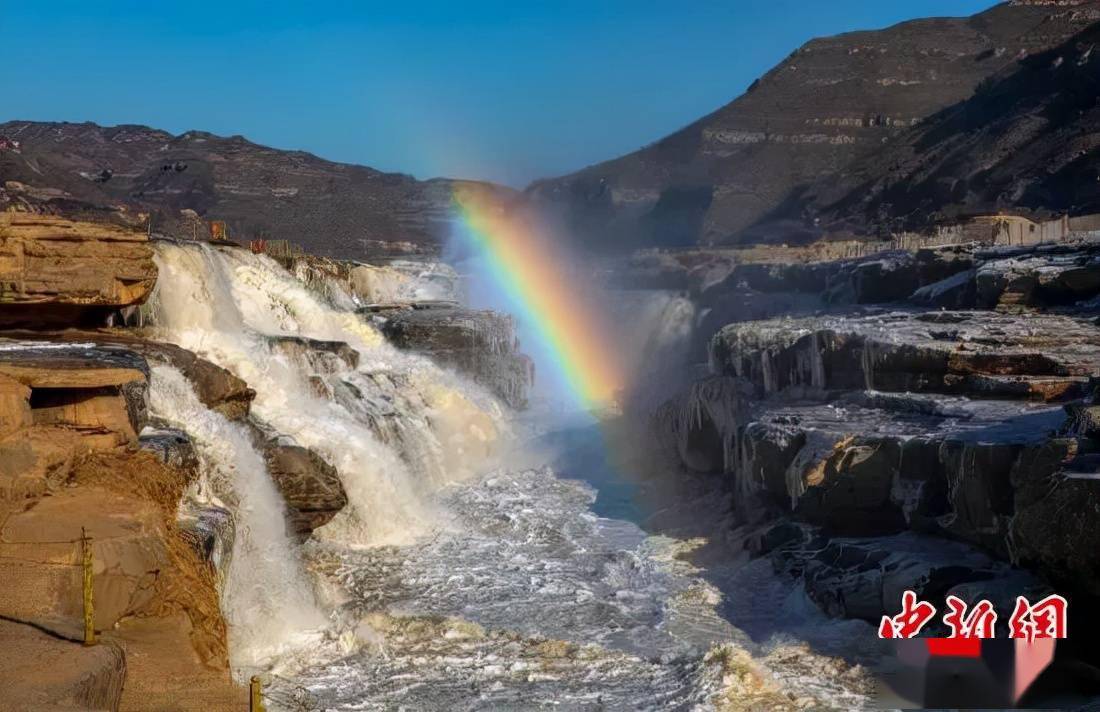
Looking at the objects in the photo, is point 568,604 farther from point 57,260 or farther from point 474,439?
point 474,439

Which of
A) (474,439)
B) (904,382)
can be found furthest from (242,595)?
(474,439)

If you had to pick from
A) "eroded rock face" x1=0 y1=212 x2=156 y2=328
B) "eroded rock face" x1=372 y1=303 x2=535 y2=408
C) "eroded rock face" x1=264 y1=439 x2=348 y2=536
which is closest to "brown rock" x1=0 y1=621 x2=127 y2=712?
"eroded rock face" x1=0 y1=212 x2=156 y2=328

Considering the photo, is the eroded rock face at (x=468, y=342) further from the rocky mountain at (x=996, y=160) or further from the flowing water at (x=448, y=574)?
the rocky mountain at (x=996, y=160)

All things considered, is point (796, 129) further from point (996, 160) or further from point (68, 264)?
point (68, 264)

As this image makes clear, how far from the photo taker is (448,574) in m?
14.2

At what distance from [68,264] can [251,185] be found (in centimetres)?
6305

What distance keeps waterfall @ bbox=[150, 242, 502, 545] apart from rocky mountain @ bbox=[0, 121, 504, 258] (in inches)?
1304

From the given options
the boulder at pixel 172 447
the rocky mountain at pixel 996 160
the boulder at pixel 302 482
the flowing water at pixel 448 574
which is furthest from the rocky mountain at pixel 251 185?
the boulder at pixel 172 447

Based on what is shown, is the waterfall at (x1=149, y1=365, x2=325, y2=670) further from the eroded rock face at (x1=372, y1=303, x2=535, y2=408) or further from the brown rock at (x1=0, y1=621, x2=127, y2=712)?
the eroded rock face at (x1=372, y1=303, x2=535, y2=408)

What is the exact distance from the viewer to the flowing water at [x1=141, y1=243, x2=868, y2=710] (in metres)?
10.5

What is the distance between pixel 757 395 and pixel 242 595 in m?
9.98

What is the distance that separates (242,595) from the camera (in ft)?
38.0

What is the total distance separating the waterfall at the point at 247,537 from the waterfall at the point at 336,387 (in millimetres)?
2029

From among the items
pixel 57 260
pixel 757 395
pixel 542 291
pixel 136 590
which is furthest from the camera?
pixel 542 291
